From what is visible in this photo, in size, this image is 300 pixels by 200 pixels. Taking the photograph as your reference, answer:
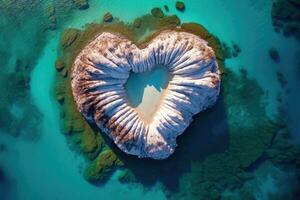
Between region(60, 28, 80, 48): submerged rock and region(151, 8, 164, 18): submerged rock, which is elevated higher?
region(151, 8, 164, 18): submerged rock

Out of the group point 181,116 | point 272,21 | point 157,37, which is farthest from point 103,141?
point 272,21

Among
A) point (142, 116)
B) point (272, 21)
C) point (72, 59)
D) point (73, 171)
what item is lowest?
point (73, 171)

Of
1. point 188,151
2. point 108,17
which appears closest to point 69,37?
point 108,17

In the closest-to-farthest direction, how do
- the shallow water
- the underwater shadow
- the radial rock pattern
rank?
the radial rock pattern, the shallow water, the underwater shadow

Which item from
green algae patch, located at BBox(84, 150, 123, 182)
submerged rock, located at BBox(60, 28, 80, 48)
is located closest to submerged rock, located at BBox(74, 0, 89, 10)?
submerged rock, located at BBox(60, 28, 80, 48)

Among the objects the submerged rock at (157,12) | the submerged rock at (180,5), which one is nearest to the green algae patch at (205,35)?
the submerged rock at (180,5)

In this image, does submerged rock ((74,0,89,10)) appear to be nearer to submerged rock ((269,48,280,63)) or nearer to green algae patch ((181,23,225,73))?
green algae patch ((181,23,225,73))

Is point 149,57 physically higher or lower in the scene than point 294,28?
lower

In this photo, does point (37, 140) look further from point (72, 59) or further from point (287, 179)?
point (287, 179)
